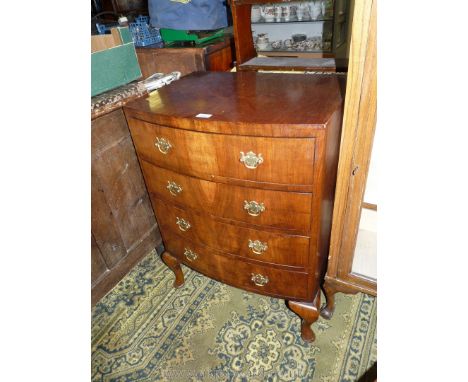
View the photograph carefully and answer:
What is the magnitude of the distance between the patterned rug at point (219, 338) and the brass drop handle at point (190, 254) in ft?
1.09

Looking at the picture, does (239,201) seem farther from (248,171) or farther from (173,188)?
(173,188)

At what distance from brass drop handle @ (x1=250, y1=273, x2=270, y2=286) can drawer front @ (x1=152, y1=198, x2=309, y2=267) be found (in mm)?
88

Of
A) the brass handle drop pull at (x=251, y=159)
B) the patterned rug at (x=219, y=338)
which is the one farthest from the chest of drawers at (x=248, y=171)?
the patterned rug at (x=219, y=338)

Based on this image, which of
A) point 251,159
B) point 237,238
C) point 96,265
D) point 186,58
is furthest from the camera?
point 186,58

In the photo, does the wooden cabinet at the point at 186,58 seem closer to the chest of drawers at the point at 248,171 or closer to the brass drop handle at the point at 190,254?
the chest of drawers at the point at 248,171

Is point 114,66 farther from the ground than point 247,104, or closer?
farther from the ground

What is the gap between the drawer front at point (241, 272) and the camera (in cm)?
113

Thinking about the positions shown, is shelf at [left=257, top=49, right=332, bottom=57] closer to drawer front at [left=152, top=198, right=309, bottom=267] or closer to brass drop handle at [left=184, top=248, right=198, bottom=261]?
drawer front at [left=152, top=198, right=309, bottom=267]

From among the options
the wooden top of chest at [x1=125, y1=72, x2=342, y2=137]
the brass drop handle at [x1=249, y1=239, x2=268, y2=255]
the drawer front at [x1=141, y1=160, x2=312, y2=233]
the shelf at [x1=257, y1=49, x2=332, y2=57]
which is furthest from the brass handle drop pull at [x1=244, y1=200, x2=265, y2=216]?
the shelf at [x1=257, y1=49, x2=332, y2=57]

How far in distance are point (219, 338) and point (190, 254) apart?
414mm

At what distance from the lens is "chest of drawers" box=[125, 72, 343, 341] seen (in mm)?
848

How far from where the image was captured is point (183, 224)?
1.23 metres

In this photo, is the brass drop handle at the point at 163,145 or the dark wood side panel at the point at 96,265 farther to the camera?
the dark wood side panel at the point at 96,265

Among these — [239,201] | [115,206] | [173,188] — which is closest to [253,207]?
[239,201]
